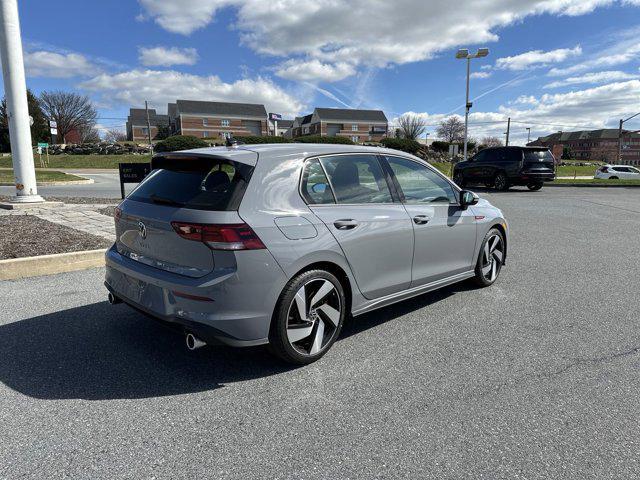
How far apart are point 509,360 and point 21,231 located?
7305mm

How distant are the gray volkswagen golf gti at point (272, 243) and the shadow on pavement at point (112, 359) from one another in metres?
0.39

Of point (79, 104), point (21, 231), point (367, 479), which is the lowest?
point (367, 479)

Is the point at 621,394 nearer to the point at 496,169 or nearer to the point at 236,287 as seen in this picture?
the point at 236,287

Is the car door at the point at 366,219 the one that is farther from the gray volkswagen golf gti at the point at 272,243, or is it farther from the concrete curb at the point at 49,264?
the concrete curb at the point at 49,264

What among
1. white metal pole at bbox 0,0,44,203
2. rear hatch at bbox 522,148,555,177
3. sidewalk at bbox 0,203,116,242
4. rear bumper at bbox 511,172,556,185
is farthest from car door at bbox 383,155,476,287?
rear hatch at bbox 522,148,555,177

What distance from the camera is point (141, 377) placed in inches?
126

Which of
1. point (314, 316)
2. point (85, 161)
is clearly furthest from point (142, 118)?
point (314, 316)

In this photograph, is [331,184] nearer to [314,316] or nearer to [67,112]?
[314,316]

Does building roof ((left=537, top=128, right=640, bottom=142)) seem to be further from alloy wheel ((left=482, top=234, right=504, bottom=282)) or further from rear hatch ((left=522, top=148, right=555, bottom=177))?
alloy wheel ((left=482, top=234, right=504, bottom=282))

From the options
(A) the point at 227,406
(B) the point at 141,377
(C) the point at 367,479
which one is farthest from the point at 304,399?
(B) the point at 141,377

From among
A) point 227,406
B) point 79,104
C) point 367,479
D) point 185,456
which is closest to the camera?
point 367,479

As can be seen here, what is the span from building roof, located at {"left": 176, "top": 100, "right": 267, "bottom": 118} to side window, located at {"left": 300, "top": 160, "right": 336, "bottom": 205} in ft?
291

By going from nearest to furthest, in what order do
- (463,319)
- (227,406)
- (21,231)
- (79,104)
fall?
(227,406) → (463,319) → (21,231) → (79,104)

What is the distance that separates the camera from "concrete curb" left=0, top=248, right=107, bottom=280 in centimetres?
545
